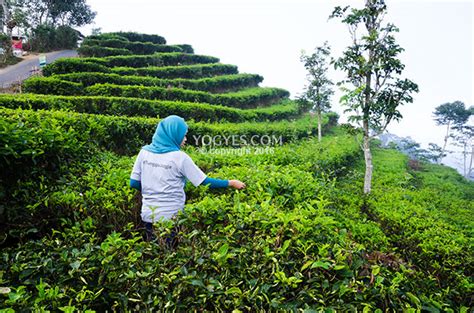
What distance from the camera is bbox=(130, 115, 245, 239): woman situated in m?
2.75

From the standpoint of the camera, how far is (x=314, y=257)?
1.85 metres

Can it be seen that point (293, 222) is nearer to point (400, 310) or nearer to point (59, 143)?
point (400, 310)

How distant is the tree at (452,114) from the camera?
31812 mm

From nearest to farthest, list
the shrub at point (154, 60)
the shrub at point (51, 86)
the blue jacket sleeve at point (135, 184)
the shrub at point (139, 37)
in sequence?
the blue jacket sleeve at point (135, 184)
the shrub at point (51, 86)
the shrub at point (154, 60)
the shrub at point (139, 37)

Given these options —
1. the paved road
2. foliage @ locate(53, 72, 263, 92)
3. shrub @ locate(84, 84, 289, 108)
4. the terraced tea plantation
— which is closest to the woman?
the terraced tea plantation

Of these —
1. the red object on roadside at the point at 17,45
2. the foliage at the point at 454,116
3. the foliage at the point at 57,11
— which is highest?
the foliage at the point at 57,11

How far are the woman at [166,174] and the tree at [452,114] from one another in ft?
119

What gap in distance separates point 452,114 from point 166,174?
1533 inches

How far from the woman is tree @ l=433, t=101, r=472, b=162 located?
119 ft

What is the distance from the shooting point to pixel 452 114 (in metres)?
32.5

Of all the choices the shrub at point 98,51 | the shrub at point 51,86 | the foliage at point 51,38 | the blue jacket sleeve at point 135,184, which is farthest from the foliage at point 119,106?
the foliage at point 51,38

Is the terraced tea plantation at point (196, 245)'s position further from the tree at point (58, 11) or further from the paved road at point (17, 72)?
the tree at point (58, 11)

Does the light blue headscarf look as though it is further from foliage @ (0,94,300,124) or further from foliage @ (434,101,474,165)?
foliage @ (434,101,474,165)

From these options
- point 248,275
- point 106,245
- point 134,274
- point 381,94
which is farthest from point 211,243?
point 381,94
